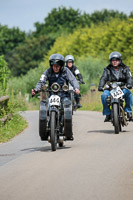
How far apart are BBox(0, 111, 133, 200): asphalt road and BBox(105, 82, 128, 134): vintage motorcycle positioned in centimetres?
43

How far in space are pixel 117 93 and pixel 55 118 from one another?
3.34 meters

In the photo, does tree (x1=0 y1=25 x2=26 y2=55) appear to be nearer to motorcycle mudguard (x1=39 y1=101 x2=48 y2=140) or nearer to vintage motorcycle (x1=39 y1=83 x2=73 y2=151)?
vintage motorcycle (x1=39 y1=83 x2=73 y2=151)

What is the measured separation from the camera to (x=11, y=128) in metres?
14.8

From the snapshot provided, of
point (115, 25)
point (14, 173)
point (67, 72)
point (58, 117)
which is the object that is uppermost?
point (115, 25)

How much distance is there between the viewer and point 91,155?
30.5ft

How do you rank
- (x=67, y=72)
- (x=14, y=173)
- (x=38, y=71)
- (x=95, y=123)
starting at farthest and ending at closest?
(x=38, y=71)
(x=95, y=123)
(x=67, y=72)
(x=14, y=173)

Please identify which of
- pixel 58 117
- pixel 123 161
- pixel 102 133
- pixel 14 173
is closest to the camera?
pixel 14 173

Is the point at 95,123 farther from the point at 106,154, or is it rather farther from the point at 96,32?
the point at 96,32

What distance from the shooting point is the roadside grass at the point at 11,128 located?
13.5 meters

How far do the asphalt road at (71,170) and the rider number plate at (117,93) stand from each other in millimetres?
1008

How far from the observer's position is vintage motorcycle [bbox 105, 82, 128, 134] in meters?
12.7

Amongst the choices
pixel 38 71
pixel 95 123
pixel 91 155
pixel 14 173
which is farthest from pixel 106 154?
pixel 38 71

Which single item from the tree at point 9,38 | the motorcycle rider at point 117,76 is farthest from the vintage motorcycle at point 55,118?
the tree at point 9,38

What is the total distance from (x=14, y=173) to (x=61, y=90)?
10.1 feet
